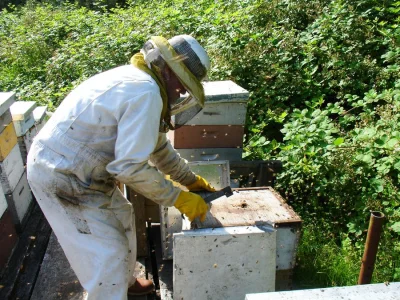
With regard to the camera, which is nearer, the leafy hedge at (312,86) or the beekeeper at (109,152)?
the beekeeper at (109,152)

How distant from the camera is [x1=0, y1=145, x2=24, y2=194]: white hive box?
3035 mm

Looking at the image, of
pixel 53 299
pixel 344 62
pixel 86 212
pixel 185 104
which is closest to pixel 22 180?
pixel 53 299

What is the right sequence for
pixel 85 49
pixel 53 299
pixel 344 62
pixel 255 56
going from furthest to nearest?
1. pixel 85 49
2. pixel 255 56
3. pixel 344 62
4. pixel 53 299

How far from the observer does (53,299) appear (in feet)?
8.86

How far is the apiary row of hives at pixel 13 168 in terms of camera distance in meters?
2.91

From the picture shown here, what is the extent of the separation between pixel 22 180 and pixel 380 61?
4.08 m

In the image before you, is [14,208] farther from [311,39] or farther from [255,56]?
[311,39]

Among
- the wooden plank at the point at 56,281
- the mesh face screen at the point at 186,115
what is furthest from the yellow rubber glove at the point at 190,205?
the wooden plank at the point at 56,281

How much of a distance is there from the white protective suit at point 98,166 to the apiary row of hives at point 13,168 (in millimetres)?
914

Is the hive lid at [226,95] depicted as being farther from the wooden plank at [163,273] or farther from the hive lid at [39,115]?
the hive lid at [39,115]

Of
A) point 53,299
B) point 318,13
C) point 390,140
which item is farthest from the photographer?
point 318,13

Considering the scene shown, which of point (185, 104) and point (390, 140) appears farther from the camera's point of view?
point (390, 140)

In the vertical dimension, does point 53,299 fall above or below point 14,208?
below

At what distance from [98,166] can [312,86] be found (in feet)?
10.8
